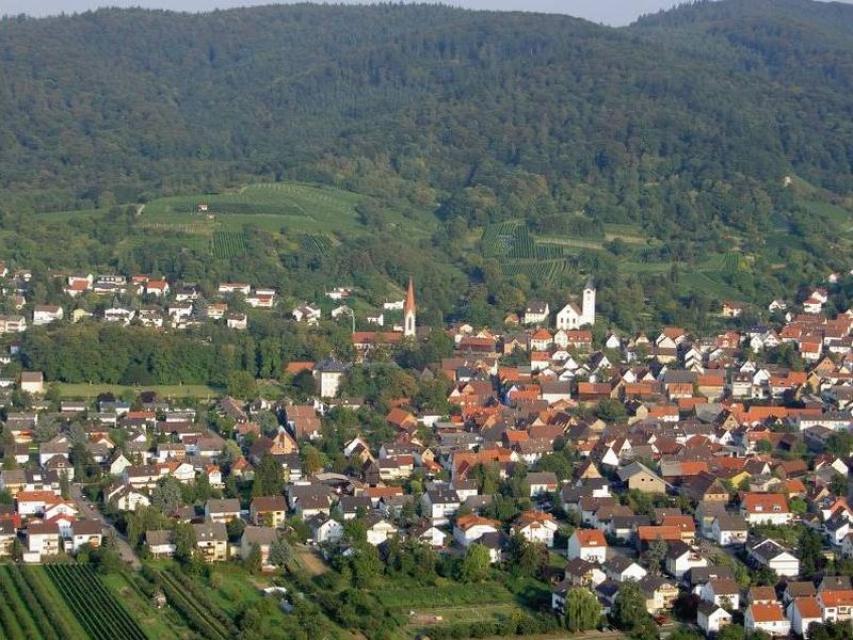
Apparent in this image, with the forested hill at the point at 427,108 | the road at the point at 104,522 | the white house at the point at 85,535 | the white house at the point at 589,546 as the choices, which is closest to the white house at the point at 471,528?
the white house at the point at 589,546

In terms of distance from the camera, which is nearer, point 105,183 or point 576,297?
point 576,297

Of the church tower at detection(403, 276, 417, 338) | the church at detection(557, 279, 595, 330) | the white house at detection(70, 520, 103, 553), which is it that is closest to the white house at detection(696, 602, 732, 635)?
the white house at detection(70, 520, 103, 553)

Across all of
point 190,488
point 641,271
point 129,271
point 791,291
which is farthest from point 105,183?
point 190,488

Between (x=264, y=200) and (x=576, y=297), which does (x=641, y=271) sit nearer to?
(x=576, y=297)

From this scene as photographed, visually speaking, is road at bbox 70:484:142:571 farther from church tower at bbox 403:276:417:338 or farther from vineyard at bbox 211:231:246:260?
vineyard at bbox 211:231:246:260

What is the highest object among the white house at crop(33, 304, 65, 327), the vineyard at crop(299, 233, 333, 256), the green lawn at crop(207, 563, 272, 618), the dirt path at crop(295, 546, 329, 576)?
the vineyard at crop(299, 233, 333, 256)
